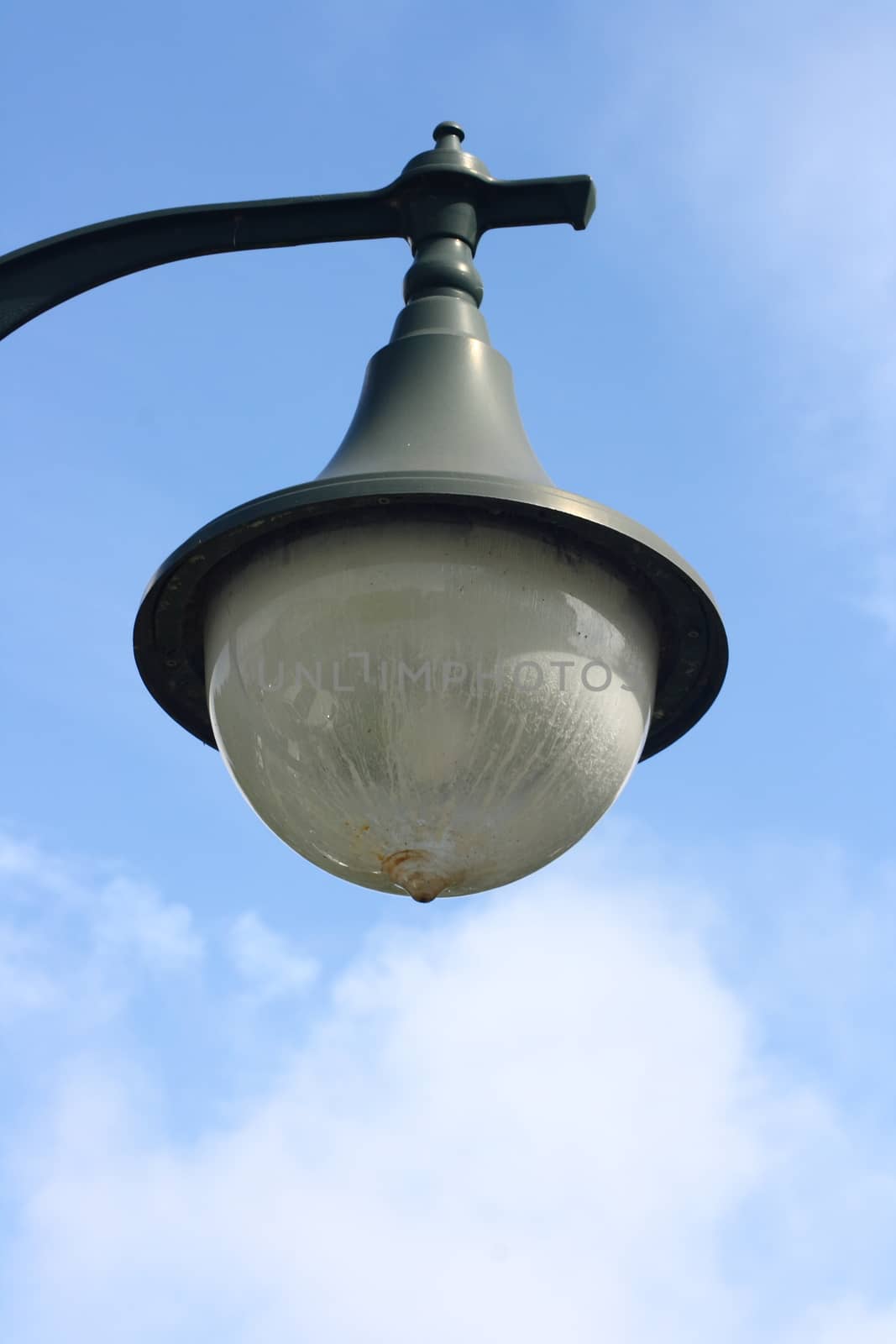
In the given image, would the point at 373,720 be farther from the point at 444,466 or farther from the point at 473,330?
the point at 473,330

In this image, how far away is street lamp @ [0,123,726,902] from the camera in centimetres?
364

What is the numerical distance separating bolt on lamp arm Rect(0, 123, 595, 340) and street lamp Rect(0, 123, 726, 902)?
23.4 inches

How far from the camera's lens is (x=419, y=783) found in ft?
12.0

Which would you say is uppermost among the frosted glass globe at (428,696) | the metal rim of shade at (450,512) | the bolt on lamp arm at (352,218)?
the bolt on lamp arm at (352,218)

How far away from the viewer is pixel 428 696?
3.61 meters

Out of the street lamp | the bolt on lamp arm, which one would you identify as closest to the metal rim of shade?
the street lamp

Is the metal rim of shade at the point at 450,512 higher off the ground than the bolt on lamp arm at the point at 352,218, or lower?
lower

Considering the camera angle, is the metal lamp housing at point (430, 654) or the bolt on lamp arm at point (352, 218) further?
the bolt on lamp arm at point (352, 218)

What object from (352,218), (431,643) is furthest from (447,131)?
(431,643)

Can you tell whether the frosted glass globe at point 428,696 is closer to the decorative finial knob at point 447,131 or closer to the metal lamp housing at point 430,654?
the metal lamp housing at point 430,654

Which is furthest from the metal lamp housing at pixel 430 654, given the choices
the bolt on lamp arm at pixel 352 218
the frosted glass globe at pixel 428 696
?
the bolt on lamp arm at pixel 352 218

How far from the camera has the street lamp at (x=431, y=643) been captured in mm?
3641

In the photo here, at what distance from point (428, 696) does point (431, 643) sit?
4.3 inches

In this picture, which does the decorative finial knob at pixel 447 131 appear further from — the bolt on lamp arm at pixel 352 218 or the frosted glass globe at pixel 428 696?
the frosted glass globe at pixel 428 696
